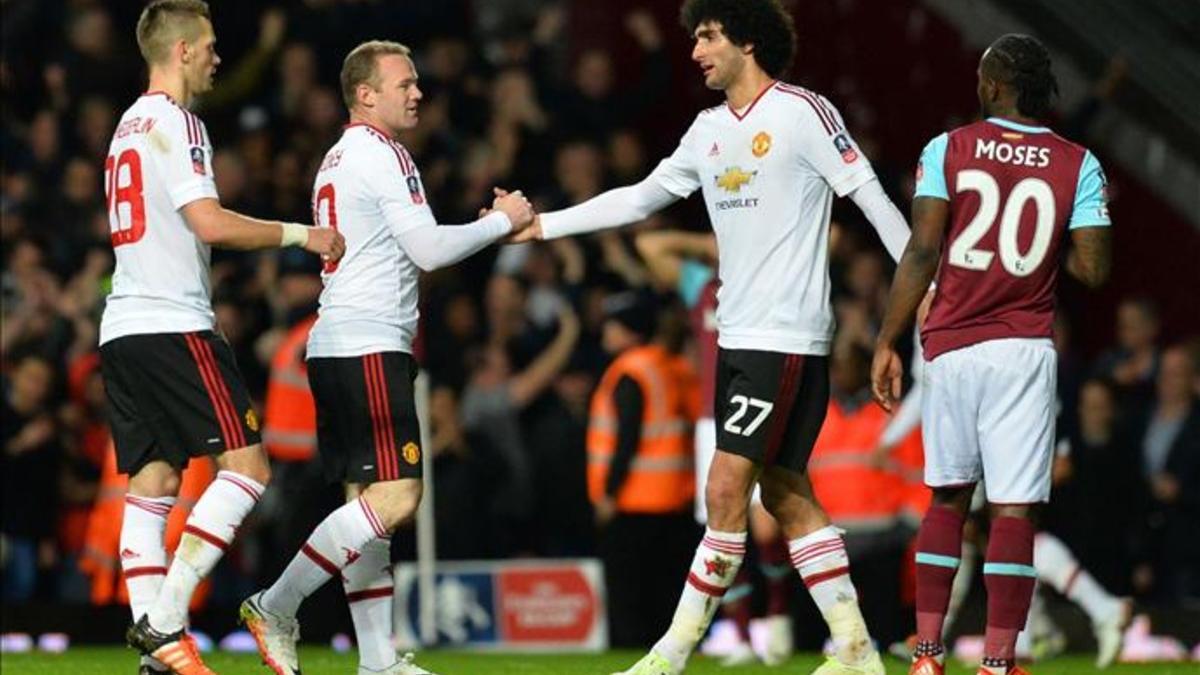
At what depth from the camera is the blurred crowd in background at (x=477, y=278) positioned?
16.3 metres

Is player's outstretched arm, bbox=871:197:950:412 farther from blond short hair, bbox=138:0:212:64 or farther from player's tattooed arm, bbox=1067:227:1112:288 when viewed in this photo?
blond short hair, bbox=138:0:212:64

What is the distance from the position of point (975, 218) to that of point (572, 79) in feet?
36.4

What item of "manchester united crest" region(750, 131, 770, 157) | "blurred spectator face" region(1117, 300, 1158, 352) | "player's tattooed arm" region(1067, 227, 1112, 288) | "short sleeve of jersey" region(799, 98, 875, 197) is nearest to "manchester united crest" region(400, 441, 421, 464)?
"manchester united crest" region(750, 131, 770, 157)

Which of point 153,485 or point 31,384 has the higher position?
point 31,384

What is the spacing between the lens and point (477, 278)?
19188 millimetres

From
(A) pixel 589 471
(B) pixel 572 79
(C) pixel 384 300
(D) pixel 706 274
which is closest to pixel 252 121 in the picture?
(B) pixel 572 79

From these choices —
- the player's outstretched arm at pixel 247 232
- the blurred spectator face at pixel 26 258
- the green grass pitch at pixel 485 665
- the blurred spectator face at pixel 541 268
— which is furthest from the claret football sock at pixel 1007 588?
the blurred spectator face at pixel 26 258

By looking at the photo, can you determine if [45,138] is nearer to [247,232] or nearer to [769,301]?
[247,232]

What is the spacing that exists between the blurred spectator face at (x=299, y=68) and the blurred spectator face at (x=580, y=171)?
80.7 inches

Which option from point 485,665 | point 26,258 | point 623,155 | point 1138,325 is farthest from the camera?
point 623,155

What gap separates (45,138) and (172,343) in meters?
9.53

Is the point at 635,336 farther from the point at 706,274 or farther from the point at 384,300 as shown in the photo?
the point at 384,300

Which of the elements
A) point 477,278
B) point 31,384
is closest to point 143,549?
point 31,384

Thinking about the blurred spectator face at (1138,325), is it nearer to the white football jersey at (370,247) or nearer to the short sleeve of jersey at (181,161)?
the white football jersey at (370,247)
